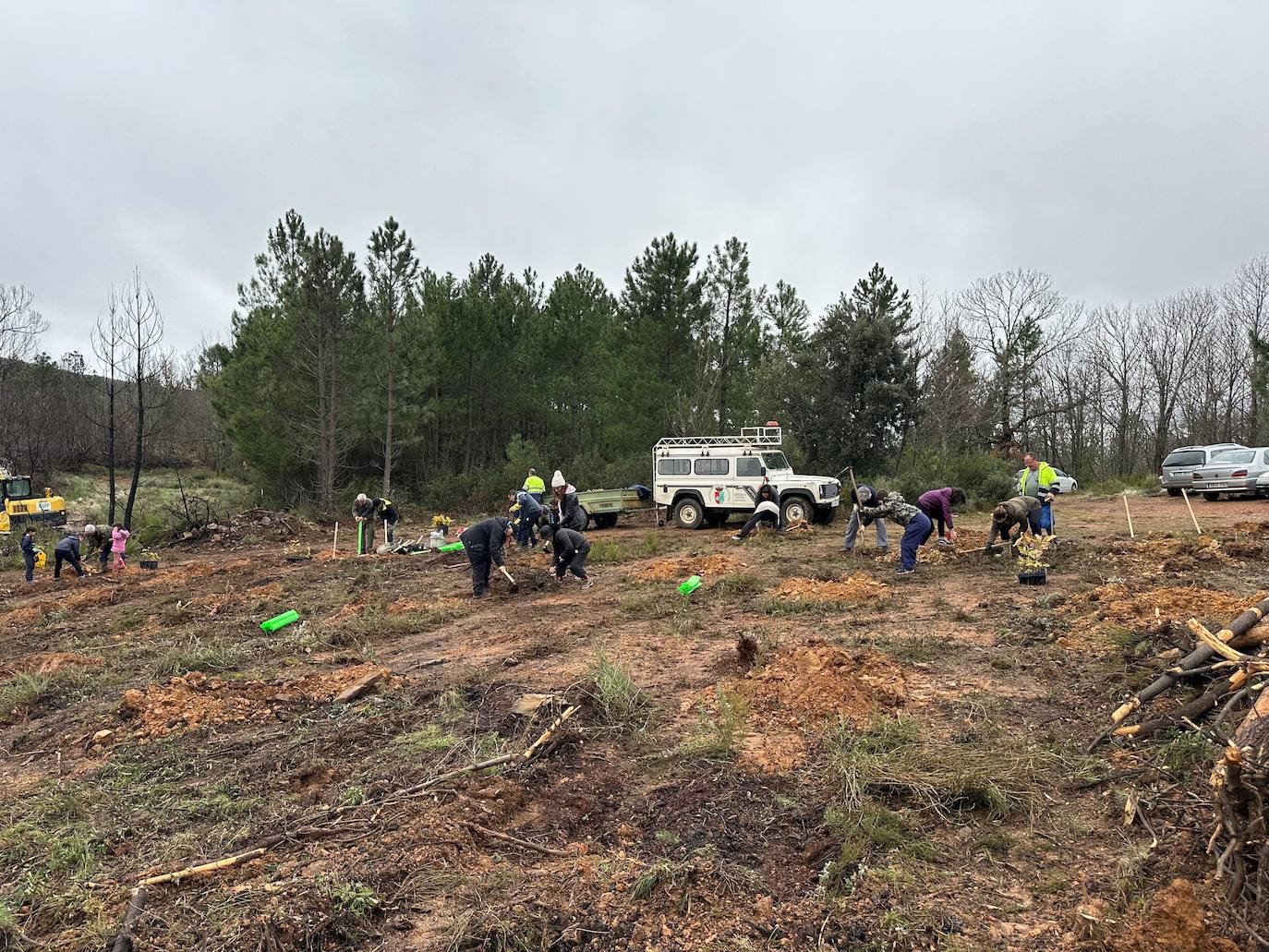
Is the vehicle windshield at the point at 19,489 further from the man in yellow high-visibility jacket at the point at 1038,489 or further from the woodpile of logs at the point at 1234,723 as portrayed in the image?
the woodpile of logs at the point at 1234,723

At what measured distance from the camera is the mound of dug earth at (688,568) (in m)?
10.6

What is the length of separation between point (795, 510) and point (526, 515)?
621 centimetres

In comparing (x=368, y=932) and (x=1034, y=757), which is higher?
(x=1034, y=757)

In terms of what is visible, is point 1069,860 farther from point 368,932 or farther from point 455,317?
point 455,317

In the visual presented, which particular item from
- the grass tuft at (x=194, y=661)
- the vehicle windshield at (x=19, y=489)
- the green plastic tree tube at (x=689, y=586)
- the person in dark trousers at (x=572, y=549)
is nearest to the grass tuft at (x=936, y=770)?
the green plastic tree tube at (x=689, y=586)

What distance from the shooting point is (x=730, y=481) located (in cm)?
1700

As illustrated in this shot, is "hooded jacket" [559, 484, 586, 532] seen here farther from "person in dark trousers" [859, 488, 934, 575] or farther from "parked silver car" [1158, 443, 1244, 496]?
"parked silver car" [1158, 443, 1244, 496]

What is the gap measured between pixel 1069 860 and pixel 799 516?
12871 mm

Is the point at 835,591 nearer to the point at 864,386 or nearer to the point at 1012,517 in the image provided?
the point at 1012,517

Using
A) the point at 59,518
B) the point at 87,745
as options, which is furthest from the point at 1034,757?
the point at 59,518

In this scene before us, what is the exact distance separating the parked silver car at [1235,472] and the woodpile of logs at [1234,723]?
56.0ft

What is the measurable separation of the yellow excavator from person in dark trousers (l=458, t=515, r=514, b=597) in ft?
56.4

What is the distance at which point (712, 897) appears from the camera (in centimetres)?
296

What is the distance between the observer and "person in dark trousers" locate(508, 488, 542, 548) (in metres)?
13.2
